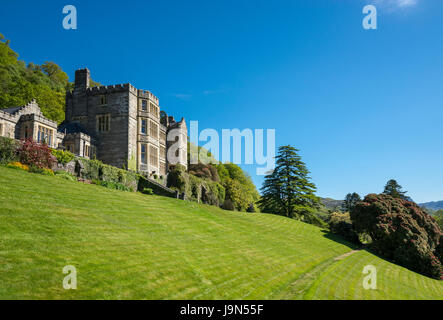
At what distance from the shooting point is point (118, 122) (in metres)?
36.7

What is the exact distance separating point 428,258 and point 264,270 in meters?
23.3

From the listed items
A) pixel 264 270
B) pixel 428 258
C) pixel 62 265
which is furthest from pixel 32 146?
pixel 428 258

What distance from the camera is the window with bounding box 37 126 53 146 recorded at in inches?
1193

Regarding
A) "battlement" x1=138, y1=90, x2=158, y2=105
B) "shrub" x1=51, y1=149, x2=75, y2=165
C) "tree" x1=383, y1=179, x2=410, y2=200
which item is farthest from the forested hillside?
"tree" x1=383, y1=179, x2=410, y2=200

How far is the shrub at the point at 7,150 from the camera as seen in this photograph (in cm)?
1675

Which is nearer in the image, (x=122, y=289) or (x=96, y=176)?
(x=122, y=289)

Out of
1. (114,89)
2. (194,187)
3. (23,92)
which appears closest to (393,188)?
(194,187)

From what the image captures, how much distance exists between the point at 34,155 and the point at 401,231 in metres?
33.5

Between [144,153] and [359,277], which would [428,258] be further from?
[144,153]

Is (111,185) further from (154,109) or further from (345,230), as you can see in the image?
(345,230)

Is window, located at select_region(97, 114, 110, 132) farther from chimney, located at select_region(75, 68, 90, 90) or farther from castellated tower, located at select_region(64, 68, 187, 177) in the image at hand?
chimney, located at select_region(75, 68, 90, 90)

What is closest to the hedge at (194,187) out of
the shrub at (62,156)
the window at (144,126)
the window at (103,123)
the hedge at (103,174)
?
the hedge at (103,174)

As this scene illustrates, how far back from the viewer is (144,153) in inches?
1511
